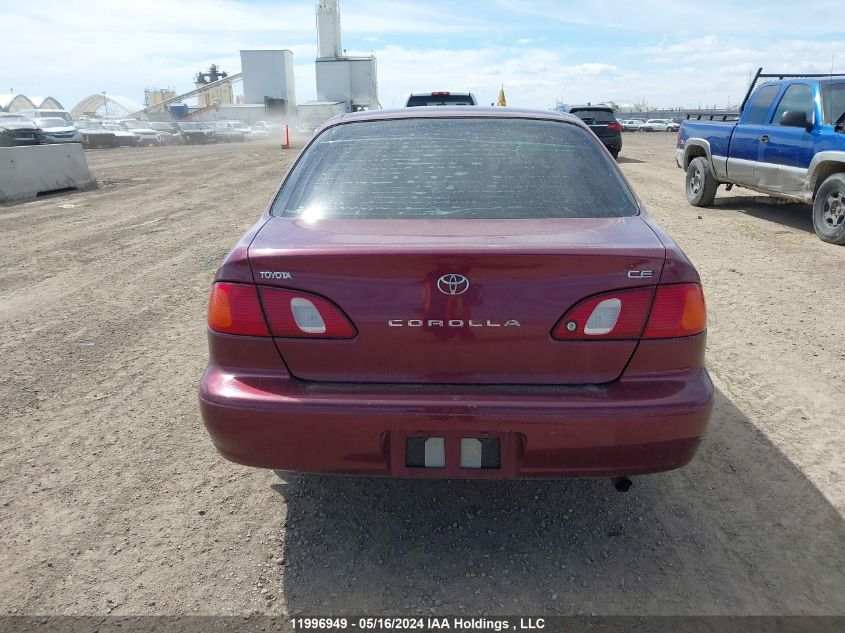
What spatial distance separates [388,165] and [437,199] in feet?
1.19

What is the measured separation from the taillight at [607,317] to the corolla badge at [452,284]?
35cm

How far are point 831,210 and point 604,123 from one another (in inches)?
466

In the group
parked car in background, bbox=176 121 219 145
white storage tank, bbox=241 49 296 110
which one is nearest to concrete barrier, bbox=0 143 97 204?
parked car in background, bbox=176 121 219 145

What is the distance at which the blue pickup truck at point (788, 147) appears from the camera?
8062 millimetres

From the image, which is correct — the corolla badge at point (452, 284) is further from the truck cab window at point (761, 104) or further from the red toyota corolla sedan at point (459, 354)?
the truck cab window at point (761, 104)

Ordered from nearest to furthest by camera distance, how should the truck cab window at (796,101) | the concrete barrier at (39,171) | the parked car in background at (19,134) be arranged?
the truck cab window at (796,101) → the concrete barrier at (39,171) → the parked car in background at (19,134)

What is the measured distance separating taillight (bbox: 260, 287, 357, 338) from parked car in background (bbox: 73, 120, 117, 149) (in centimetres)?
3795

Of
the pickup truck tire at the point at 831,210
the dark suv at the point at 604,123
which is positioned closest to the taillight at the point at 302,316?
the pickup truck tire at the point at 831,210

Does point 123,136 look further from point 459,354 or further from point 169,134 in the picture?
point 459,354

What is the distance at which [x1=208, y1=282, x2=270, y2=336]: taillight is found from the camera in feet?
7.73

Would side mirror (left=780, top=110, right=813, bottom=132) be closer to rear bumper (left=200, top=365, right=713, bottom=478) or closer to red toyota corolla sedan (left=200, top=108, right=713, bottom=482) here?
red toyota corolla sedan (left=200, top=108, right=713, bottom=482)

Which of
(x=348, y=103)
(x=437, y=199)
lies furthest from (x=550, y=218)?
(x=348, y=103)

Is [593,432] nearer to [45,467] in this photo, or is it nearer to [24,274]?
[45,467]

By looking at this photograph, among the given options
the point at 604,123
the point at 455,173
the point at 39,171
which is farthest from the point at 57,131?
the point at 455,173
